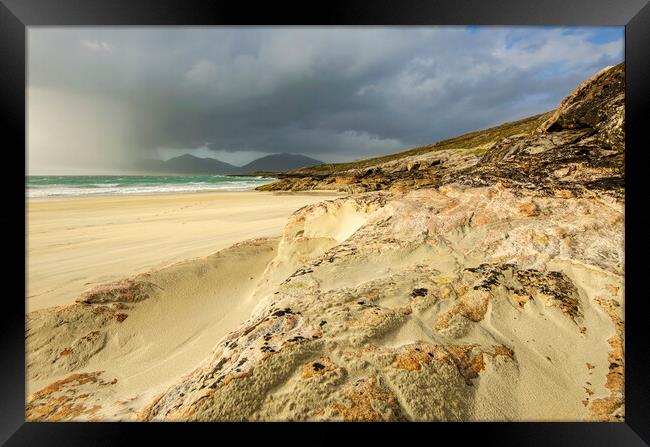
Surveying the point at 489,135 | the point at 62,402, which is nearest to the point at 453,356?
the point at 62,402

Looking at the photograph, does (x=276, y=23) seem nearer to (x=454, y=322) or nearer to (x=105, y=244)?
(x=454, y=322)

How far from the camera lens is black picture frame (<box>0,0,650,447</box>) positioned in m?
2.22

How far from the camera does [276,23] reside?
2467 mm

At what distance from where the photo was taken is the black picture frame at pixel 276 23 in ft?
7.27

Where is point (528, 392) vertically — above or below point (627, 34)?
below

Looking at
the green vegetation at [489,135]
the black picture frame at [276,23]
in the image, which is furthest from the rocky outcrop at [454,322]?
the green vegetation at [489,135]

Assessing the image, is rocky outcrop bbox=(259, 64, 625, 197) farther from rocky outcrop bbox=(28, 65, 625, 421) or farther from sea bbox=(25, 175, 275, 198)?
sea bbox=(25, 175, 275, 198)

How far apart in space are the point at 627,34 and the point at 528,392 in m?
2.81

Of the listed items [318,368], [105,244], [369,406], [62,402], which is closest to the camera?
[369,406]

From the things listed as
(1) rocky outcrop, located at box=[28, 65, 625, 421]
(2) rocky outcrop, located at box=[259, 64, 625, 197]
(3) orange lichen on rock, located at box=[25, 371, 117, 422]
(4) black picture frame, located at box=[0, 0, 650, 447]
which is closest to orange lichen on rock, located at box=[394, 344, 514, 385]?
(1) rocky outcrop, located at box=[28, 65, 625, 421]

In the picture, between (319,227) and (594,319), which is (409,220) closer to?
(319,227)

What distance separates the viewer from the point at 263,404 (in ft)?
5.52

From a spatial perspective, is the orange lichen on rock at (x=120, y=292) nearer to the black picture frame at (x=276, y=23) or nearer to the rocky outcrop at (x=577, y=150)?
the black picture frame at (x=276, y=23)

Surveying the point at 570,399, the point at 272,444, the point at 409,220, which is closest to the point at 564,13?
the point at 409,220
